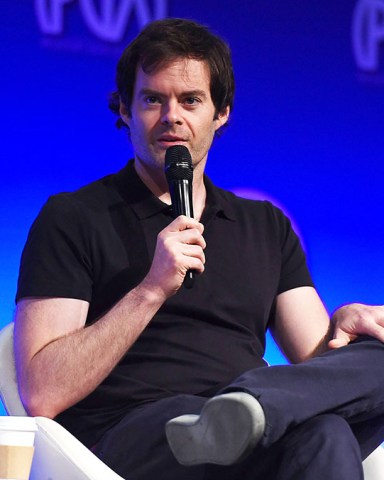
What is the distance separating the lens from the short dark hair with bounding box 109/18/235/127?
1.88 m

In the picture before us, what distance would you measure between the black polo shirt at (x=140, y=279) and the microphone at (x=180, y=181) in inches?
5.4

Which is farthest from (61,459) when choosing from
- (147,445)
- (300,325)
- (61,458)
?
(300,325)

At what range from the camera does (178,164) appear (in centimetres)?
167

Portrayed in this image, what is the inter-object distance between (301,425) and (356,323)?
40 centimetres

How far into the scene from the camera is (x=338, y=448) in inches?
51.1

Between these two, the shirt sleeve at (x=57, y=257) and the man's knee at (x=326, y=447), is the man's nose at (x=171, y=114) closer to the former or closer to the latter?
the shirt sleeve at (x=57, y=257)

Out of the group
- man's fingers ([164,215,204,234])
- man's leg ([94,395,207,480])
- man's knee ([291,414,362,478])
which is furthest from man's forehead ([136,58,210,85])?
man's knee ([291,414,362,478])

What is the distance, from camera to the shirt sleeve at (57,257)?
5.41ft

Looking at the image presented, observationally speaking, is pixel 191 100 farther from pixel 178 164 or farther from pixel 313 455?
pixel 313 455

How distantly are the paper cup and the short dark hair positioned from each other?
2.34 feet

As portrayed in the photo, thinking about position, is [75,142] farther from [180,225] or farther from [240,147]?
[180,225]

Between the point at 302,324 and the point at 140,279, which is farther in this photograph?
the point at 302,324

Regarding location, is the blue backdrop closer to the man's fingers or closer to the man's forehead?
the man's forehead

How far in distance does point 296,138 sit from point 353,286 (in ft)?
1.48
